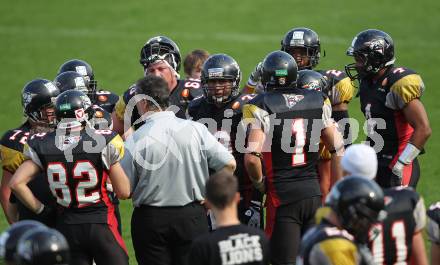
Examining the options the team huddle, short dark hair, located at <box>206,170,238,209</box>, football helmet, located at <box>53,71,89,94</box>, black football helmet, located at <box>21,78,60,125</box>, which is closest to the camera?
the team huddle

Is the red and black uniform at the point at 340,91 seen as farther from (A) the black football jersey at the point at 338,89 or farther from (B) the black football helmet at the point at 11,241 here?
(B) the black football helmet at the point at 11,241

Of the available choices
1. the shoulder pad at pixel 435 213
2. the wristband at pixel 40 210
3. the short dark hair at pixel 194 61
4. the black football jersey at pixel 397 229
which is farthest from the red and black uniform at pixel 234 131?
the black football jersey at pixel 397 229

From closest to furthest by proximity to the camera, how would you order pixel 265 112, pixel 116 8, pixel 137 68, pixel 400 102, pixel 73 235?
1. pixel 73 235
2. pixel 265 112
3. pixel 400 102
4. pixel 137 68
5. pixel 116 8

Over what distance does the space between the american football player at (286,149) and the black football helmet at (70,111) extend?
145 cm

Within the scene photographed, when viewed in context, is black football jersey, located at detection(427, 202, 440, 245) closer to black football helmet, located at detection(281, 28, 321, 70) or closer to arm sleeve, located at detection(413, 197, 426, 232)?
arm sleeve, located at detection(413, 197, 426, 232)

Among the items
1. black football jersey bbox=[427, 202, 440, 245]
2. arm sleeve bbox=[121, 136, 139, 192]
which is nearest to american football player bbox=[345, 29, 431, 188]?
black football jersey bbox=[427, 202, 440, 245]

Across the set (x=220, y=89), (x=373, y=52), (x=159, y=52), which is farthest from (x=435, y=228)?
(x=159, y=52)

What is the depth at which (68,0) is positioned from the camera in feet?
80.6

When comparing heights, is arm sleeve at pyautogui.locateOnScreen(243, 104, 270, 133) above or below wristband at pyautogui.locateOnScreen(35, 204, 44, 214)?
above

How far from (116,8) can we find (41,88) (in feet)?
54.0

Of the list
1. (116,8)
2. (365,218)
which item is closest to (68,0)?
(116,8)

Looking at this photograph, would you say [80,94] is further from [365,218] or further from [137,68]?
[137,68]

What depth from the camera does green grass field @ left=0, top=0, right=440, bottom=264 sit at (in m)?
19.2

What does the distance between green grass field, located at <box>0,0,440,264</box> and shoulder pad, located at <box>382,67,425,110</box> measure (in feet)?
29.3
